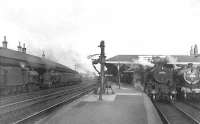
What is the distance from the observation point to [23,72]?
74.6ft

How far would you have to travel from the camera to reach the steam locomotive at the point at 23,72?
19922 millimetres

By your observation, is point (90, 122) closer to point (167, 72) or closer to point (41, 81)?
point (167, 72)

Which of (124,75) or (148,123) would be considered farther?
(124,75)

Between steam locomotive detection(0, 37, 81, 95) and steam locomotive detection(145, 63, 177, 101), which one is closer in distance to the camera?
steam locomotive detection(145, 63, 177, 101)

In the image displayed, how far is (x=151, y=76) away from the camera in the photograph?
17156 mm

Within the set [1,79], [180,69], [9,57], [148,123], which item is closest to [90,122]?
[148,123]

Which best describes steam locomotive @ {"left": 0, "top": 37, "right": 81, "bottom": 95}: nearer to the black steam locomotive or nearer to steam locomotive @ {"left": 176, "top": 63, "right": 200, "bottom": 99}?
the black steam locomotive

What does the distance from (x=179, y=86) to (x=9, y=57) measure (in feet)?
43.7

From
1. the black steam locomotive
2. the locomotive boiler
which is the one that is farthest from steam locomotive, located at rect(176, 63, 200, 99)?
the black steam locomotive

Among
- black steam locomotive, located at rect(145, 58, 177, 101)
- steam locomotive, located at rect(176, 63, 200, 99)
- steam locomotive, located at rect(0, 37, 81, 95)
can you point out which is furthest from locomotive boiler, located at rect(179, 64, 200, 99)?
steam locomotive, located at rect(0, 37, 81, 95)

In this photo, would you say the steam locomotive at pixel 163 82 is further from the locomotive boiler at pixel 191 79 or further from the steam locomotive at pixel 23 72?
the steam locomotive at pixel 23 72

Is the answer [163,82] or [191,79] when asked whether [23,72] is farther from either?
[191,79]

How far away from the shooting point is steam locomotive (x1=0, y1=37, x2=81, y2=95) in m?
19.9

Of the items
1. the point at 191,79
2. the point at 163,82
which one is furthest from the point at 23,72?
the point at 191,79
